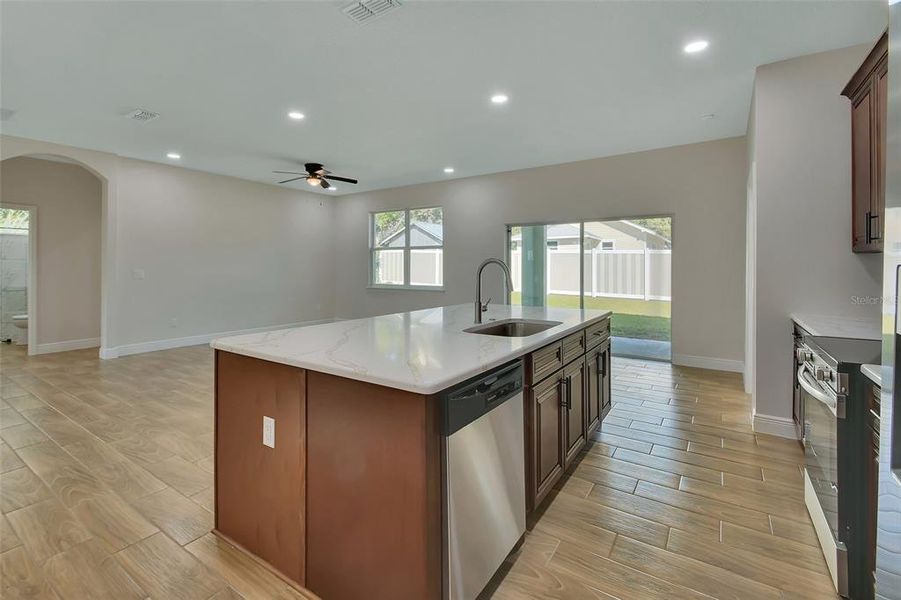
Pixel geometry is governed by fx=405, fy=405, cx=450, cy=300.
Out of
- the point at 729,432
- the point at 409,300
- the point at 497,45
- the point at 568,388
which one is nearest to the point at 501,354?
the point at 568,388

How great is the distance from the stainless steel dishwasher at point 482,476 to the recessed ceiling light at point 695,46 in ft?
8.72

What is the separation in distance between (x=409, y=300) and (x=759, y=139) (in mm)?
5738

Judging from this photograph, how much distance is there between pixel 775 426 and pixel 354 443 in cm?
322

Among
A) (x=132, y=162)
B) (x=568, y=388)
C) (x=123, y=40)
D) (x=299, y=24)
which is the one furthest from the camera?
(x=132, y=162)

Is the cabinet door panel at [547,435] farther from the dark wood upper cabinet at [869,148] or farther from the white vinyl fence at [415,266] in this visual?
the white vinyl fence at [415,266]

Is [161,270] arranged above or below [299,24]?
below

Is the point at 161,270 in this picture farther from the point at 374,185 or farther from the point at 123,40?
the point at 123,40

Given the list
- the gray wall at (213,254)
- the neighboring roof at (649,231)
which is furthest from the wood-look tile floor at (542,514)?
the gray wall at (213,254)

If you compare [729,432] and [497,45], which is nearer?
[497,45]

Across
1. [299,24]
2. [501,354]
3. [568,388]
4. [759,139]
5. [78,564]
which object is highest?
[299,24]

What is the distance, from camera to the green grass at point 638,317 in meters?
5.40

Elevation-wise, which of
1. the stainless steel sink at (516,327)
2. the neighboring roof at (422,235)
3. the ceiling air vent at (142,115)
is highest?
the ceiling air vent at (142,115)

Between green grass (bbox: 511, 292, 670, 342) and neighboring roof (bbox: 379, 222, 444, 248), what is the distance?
273cm

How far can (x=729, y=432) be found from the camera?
10.1 ft
